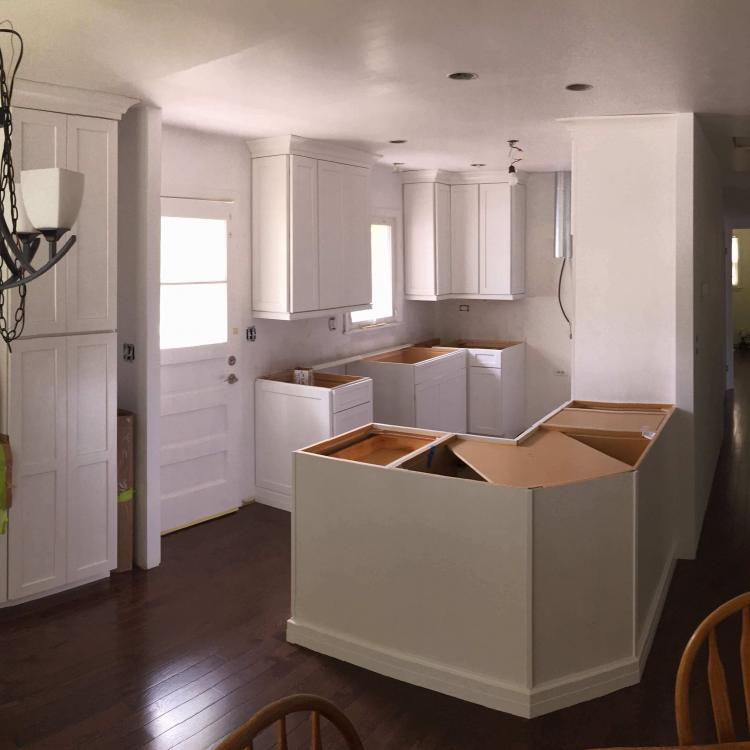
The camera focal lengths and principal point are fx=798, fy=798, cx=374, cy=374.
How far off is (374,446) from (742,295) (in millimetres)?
13772

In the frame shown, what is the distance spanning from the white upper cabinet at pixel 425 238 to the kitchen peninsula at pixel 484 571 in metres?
3.93

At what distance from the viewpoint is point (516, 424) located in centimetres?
785

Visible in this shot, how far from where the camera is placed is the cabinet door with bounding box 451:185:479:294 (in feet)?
24.8

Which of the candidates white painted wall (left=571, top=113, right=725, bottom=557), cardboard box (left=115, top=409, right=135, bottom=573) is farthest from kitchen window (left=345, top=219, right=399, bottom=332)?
cardboard box (left=115, top=409, right=135, bottom=573)

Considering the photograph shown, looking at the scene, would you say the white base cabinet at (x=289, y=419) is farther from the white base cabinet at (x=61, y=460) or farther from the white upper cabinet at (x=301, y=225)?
the white base cabinet at (x=61, y=460)

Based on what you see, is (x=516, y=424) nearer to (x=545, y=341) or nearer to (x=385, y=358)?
(x=545, y=341)

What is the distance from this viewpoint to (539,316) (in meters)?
7.86

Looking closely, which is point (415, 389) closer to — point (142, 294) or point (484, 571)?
point (142, 294)

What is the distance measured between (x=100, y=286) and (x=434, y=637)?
8.04ft

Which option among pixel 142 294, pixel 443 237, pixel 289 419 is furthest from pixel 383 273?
pixel 142 294

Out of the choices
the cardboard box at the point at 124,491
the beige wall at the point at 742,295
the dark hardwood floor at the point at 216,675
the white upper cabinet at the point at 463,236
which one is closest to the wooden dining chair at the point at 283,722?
the dark hardwood floor at the point at 216,675

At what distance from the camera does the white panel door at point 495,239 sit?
7445mm

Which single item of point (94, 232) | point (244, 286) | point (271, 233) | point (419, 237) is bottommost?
point (244, 286)

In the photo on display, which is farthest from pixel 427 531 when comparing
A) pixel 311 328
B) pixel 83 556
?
pixel 311 328
